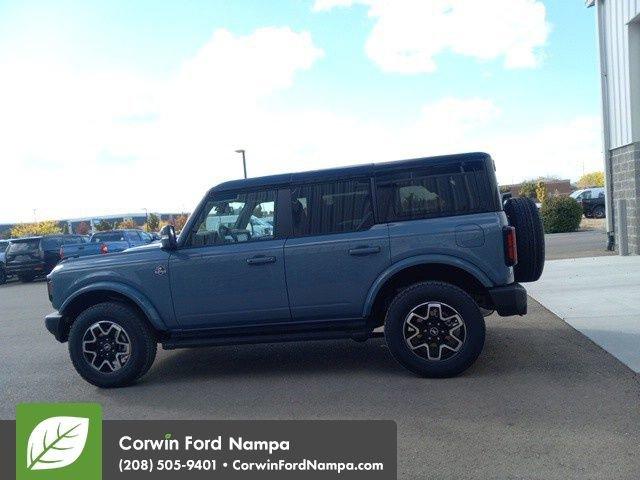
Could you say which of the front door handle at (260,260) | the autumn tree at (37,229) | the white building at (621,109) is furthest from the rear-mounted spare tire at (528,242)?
the autumn tree at (37,229)

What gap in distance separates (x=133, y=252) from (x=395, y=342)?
2.71 m

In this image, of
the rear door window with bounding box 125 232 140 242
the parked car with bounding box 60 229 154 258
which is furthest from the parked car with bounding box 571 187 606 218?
the rear door window with bounding box 125 232 140 242

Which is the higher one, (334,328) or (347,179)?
(347,179)

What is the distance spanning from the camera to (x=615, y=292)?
877cm

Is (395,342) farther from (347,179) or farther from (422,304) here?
(347,179)

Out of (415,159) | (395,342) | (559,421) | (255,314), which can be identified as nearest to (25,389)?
(255,314)

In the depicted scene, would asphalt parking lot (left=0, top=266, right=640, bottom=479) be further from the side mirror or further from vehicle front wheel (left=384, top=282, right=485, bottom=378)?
the side mirror

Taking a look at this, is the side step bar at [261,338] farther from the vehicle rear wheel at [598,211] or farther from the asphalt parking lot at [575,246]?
the vehicle rear wheel at [598,211]

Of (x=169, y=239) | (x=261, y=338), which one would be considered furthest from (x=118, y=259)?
(x=261, y=338)

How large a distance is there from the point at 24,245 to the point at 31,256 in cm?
49

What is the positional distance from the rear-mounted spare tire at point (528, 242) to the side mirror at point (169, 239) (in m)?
3.28

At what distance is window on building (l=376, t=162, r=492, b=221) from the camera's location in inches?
213

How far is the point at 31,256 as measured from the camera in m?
20.2

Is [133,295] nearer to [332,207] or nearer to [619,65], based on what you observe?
[332,207]
